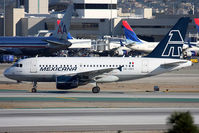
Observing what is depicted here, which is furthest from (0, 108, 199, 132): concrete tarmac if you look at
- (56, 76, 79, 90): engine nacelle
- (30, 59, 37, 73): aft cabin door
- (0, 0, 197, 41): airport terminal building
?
(0, 0, 197, 41): airport terminal building

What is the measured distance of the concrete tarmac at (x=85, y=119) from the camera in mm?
28344

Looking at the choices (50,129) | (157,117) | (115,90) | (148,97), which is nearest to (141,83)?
(115,90)

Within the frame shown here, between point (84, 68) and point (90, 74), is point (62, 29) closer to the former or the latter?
point (84, 68)

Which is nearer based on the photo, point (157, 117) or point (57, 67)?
point (157, 117)

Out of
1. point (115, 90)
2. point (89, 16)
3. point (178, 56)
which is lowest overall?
point (115, 90)

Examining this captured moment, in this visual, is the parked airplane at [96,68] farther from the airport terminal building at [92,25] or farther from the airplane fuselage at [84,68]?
the airport terminal building at [92,25]

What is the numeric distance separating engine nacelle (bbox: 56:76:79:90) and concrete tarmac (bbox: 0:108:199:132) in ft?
30.2

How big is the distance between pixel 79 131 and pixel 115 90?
2363cm

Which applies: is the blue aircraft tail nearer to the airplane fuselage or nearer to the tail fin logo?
the airplane fuselage

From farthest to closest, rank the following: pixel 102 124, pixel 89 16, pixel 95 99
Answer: pixel 89 16 < pixel 95 99 < pixel 102 124

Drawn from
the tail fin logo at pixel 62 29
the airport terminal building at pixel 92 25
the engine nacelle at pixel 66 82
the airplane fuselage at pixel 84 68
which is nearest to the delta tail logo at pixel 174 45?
the airplane fuselage at pixel 84 68

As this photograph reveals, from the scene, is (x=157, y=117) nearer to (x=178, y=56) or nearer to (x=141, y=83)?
(x=178, y=56)

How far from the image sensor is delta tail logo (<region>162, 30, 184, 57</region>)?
157 ft

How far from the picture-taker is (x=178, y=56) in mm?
47938
